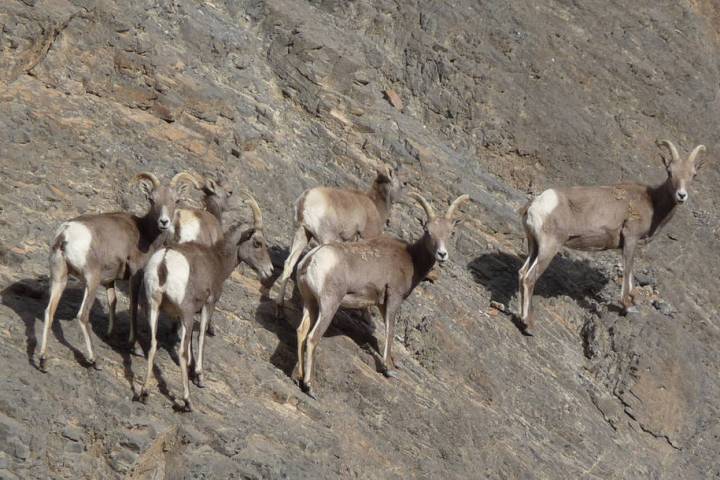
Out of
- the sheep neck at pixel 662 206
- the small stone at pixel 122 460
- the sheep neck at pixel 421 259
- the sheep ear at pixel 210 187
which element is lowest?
the small stone at pixel 122 460

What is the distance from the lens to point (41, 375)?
11.1m

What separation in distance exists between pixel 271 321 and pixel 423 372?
212cm

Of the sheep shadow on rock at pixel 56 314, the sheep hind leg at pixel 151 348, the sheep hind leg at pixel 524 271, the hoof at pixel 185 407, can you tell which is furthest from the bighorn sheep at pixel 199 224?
the sheep hind leg at pixel 524 271

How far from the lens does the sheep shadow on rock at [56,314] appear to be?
1172 centimetres

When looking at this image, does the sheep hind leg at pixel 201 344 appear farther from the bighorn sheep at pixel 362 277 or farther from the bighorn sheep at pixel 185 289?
the bighorn sheep at pixel 362 277

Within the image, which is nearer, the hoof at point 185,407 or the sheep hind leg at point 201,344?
the hoof at point 185,407

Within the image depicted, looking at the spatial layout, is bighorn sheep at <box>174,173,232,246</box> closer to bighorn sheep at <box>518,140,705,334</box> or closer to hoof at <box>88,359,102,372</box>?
hoof at <box>88,359,102,372</box>

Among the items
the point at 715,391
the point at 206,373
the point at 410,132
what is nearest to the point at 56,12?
the point at 410,132

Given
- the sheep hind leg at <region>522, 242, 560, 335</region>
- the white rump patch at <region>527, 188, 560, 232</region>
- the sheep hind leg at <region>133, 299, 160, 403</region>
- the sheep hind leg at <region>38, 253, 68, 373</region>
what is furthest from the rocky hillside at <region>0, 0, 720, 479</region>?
the white rump patch at <region>527, 188, 560, 232</region>

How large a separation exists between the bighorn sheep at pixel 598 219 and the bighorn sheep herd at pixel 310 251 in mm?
21

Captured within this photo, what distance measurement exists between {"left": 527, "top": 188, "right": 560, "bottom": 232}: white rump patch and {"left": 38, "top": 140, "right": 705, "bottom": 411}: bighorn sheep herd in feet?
0.05

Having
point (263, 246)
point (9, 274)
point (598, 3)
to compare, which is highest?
point (598, 3)

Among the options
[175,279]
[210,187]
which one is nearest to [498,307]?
[210,187]

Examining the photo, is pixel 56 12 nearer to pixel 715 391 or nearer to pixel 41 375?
pixel 41 375
